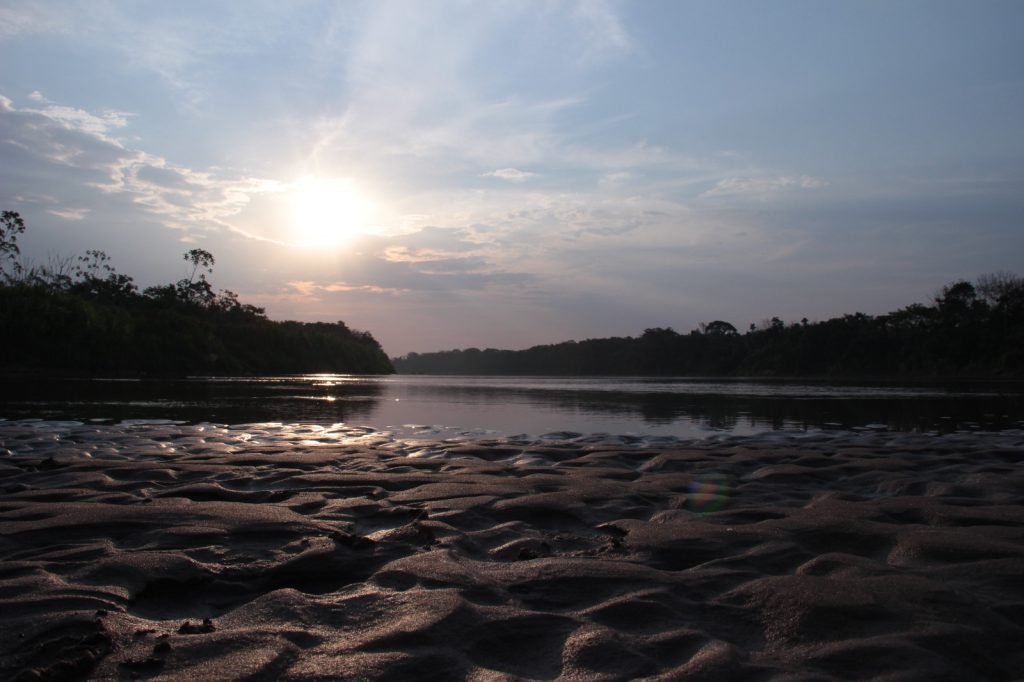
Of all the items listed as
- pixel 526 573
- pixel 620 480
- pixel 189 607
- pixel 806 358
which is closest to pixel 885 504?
→ pixel 620 480

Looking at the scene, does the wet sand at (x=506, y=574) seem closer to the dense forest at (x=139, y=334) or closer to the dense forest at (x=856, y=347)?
the dense forest at (x=139, y=334)

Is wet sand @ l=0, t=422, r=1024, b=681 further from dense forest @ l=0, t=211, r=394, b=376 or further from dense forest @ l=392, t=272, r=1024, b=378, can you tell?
dense forest @ l=392, t=272, r=1024, b=378

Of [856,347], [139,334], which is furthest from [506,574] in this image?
[856,347]

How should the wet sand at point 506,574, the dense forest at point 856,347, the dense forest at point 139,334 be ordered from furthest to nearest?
the dense forest at point 856,347
the dense forest at point 139,334
the wet sand at point 506,574

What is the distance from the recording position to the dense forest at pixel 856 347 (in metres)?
88.4

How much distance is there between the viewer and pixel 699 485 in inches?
298

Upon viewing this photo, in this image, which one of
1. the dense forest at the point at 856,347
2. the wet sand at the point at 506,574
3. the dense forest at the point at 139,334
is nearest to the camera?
the wet sand at the point at 506,574

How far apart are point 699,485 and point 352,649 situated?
533cm

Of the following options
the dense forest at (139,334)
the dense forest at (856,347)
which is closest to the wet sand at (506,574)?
the dense forest at (139,334)

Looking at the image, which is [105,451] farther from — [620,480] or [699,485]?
[699,485]

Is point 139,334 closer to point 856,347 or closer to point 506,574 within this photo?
point 506,574

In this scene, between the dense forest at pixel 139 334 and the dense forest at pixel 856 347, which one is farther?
the dense forest at pixel 856 347

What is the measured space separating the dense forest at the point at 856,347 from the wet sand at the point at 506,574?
304 ft

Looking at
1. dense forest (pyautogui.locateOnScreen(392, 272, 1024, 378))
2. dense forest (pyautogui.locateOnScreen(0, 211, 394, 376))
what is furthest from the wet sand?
dense forest (pyautogui.locateOnScreen(392, 272, 1024, 378))
